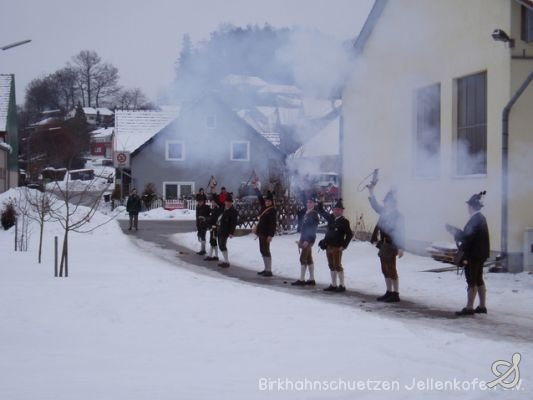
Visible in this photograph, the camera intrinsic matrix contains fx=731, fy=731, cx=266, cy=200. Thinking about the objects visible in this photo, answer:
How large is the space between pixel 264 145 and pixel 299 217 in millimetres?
12690

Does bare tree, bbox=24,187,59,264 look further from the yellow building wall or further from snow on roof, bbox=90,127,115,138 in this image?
snow on roof, bbox=90,127,115,138

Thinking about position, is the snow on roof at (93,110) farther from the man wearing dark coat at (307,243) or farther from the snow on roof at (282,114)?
the man wearing dark coat at (307,243)

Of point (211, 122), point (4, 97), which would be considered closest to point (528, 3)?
point (211, 122)

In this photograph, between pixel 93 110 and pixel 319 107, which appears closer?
pixel 319 107

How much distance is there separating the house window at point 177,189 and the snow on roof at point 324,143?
21787 millimetres

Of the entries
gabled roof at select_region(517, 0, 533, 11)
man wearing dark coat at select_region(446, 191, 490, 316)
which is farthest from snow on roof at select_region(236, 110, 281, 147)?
man wearing dark coat at select_region(446, 191, 490, 316)

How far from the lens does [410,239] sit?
67.8 feet

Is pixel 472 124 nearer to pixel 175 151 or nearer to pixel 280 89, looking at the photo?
pixel 280 89

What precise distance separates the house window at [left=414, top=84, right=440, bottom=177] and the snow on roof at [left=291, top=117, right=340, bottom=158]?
573 centimetres

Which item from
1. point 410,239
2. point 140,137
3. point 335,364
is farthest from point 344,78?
point 140,137

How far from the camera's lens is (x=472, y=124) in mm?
18609

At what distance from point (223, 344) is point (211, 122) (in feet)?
103

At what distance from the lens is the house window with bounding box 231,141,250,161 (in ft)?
138

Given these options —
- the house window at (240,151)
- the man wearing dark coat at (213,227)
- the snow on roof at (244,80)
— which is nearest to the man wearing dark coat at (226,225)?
the man wearing dark coat at (213,227)
